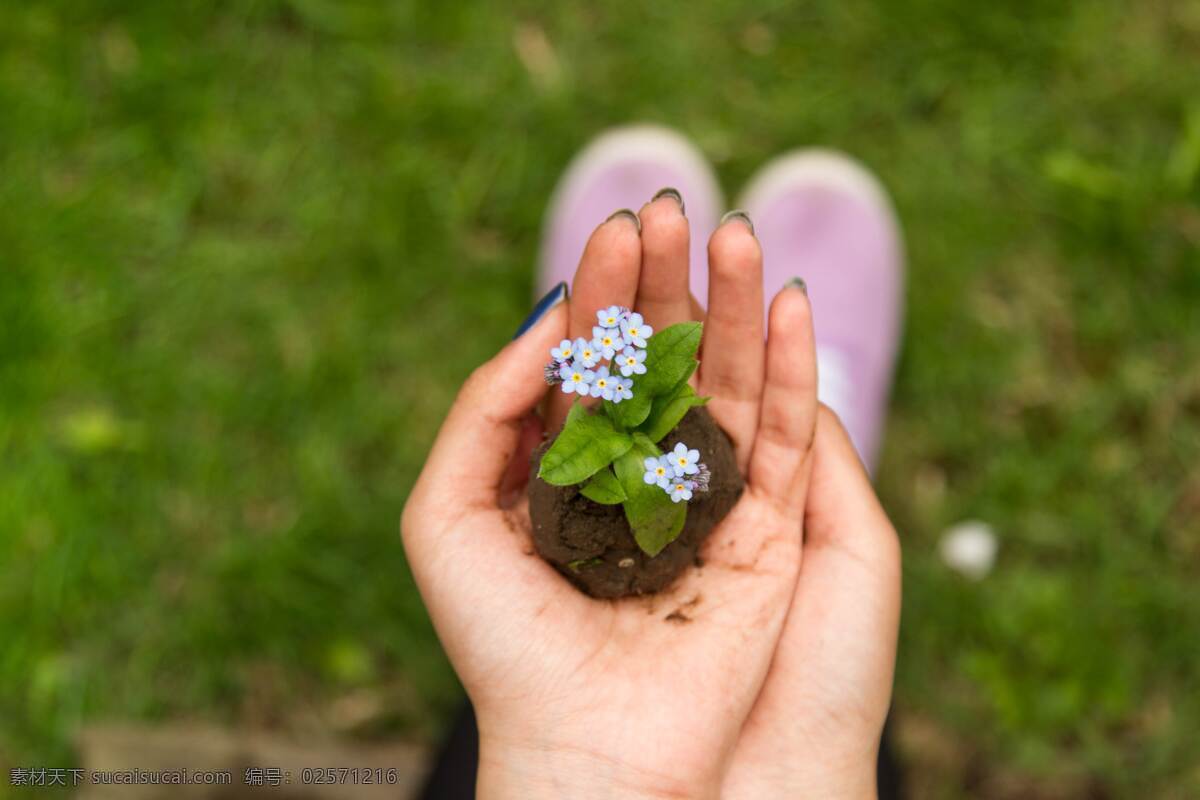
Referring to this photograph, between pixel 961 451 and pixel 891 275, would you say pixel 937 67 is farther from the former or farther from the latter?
pixel 961 451

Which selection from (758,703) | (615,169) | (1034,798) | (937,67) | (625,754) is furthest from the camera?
(937,67)

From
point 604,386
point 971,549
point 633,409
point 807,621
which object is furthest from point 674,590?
point 971,549

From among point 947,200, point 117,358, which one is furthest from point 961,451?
point 117,358

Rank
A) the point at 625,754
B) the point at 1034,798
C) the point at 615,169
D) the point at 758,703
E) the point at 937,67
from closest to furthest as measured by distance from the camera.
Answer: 1. the point at 625,754
2. the point at 758,703
3. the point at 1034,798
4. the point at 615,169
5. the point at 937,67

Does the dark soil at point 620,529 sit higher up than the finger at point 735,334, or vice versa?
the finger at point 735,334

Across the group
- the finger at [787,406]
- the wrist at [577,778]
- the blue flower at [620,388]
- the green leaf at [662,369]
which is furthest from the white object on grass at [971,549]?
the blue flower at [620,388]

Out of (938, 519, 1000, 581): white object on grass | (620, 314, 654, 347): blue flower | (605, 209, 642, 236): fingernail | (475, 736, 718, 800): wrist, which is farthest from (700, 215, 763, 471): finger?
(938, 519, 1000, 581): white object on grass

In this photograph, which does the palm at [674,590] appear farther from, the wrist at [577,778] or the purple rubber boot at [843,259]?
the purple rubber boot at [843,259]

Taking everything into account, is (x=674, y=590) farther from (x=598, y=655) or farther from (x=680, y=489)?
(x=680, y=489)
